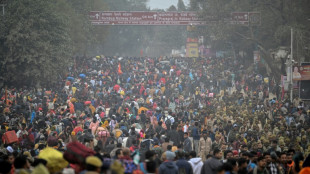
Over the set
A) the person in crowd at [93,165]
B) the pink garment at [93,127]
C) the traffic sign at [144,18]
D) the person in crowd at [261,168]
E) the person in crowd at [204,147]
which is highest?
the traffic sign at [144,18]

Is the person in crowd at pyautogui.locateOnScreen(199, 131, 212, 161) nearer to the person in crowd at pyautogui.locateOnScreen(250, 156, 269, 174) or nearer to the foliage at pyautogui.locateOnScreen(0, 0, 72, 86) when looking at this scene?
the person in crowd at pyautogui.locateOnScreen(250, 156, 269, 174)

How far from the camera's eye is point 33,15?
35.1 meters

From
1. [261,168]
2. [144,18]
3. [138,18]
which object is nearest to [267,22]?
[144,18]

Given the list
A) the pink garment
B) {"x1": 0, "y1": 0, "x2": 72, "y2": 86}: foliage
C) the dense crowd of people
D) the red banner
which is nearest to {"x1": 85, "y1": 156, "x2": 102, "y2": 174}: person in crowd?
the dense crowd of people

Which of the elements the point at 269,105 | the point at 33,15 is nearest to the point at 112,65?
the point at 33,15

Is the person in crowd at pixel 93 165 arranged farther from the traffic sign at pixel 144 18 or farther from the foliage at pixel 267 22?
the traffic sign at pixel 144 18

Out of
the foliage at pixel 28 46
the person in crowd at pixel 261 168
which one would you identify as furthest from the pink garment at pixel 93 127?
the foliage at pixel 28 46

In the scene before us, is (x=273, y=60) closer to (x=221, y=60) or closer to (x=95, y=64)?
(x=221, y=60)

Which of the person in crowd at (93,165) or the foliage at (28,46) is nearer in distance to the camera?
the person in crowd at (93,165)

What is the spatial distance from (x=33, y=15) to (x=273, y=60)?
53.3 ft

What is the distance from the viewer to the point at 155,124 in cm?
1927

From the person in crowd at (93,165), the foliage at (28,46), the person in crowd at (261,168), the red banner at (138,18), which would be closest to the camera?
the person in crowd at (93,165)

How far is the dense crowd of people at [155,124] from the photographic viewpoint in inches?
358

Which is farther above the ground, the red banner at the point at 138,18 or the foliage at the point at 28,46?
the red banner at the point at 138,18
